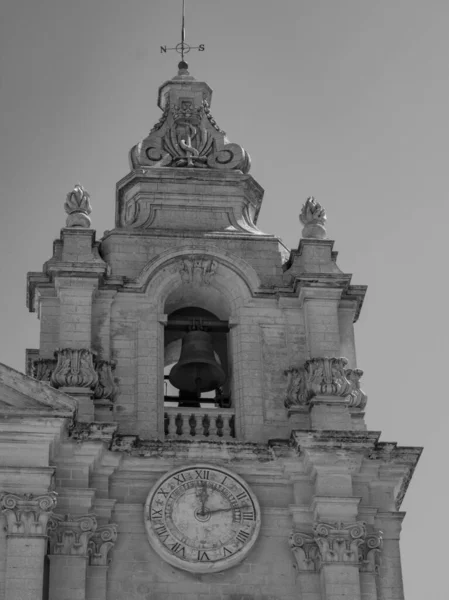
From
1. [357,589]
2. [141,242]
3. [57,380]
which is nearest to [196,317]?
[141,242]

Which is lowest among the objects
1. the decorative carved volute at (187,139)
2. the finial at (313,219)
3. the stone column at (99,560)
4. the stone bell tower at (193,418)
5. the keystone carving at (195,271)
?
the stone column at (99,560)

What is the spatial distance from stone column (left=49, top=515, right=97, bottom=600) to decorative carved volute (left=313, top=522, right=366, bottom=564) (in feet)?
10.2

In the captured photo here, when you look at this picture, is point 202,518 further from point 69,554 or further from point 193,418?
point 69,554

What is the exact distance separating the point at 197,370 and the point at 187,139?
169 inches

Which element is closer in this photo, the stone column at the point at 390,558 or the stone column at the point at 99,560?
the stone column at the point at 99,560

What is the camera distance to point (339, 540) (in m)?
26.7

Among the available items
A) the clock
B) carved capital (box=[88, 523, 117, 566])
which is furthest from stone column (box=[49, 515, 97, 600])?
the clock

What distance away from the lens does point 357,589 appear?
26.4 metres

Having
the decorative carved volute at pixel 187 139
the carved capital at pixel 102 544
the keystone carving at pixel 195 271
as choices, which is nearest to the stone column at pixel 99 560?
the carved capital at pixel 102 544

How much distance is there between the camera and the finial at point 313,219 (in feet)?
99.9

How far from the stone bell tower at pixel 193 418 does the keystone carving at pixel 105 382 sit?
2 cm

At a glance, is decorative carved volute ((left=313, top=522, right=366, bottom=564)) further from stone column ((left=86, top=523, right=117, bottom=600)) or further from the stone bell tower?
stone column ((left=86, top=523, right=117, bottom=600))

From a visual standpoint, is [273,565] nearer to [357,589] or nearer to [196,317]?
[357,589]

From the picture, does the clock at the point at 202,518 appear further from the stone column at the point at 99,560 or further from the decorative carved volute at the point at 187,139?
the decorative carved volute at the point at 187,139
